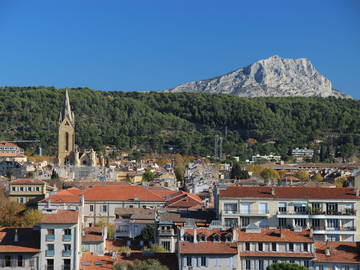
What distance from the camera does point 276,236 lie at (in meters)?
44.5

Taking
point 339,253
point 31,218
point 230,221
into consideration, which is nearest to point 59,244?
point 339,253

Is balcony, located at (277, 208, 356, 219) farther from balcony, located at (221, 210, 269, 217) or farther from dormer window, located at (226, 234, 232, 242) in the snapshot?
dormer window, located at (226, 234, 232, 242)

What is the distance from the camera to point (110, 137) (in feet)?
648

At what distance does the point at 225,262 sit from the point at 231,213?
34.6 ft

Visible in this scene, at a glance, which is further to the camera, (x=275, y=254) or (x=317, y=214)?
(x=317, y=214)

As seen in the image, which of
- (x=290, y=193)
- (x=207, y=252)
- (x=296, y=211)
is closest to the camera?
(x=207, y=252)

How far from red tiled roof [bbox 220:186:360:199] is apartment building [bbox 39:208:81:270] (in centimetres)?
1270

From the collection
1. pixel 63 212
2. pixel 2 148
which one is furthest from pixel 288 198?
pixel 2 148

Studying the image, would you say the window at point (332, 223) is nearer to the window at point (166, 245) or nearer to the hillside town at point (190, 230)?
the hillside town at point (190, 230)

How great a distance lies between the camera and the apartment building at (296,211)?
171 ft

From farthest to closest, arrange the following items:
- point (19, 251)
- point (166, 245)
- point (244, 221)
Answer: point (244, 221) → point (166, 245) → point (19, 251)

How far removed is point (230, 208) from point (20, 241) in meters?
14.1

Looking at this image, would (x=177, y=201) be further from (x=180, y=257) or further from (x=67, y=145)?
(x=67, y=145)

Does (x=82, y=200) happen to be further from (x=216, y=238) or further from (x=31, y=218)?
(x=216, y=238)
